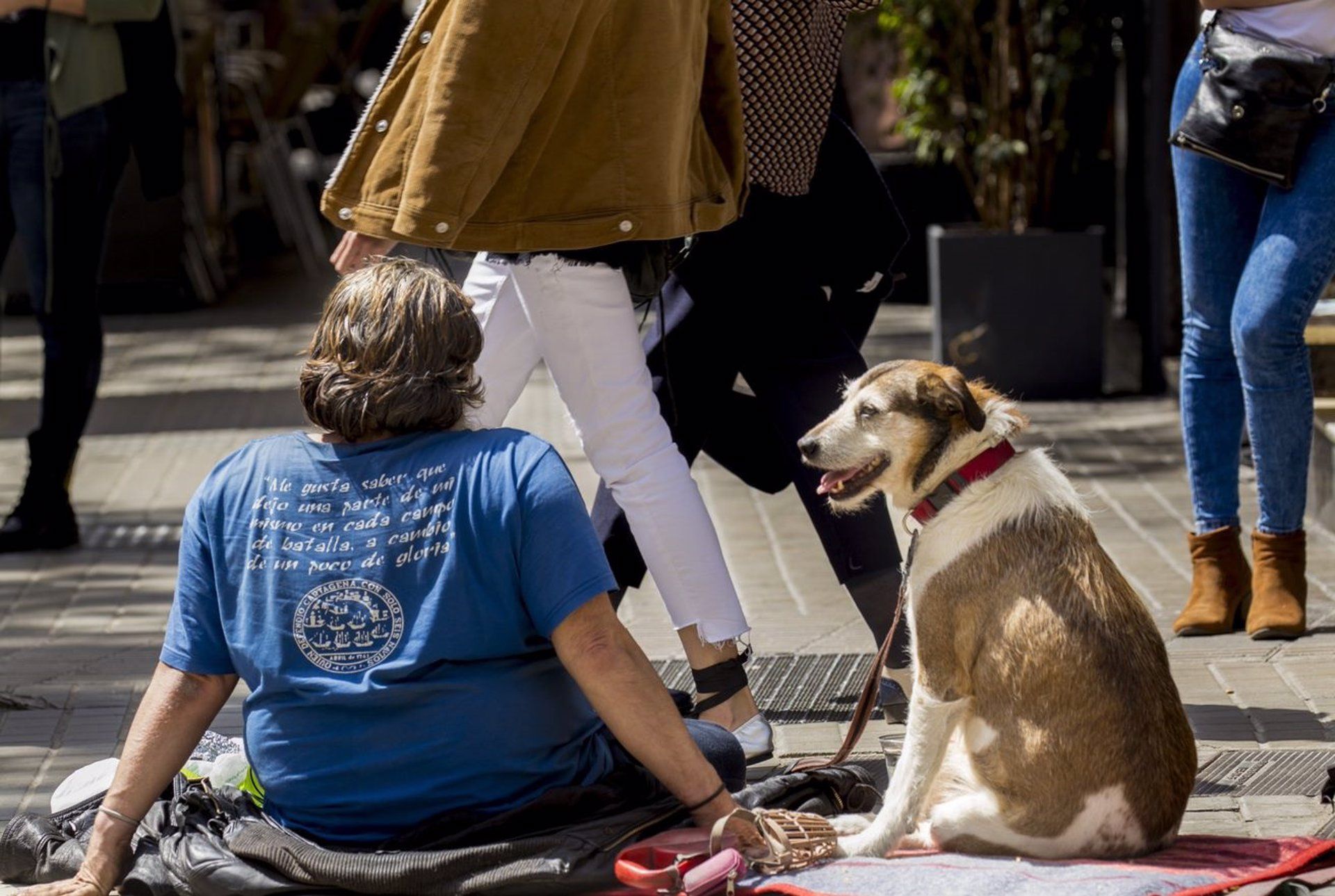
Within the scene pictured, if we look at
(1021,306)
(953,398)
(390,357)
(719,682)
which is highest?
(390,357)

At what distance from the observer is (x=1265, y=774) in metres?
3.94

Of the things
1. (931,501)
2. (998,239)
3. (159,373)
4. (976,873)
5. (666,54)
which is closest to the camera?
(976,873)

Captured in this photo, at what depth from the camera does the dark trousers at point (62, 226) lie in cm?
632

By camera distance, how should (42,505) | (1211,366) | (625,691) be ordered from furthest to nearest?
(42,505) < (1211,366) < (625,691)

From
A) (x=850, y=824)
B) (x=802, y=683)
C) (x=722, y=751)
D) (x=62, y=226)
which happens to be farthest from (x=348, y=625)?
(x=62, y=226)

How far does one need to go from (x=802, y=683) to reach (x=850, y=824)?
52.9 inches

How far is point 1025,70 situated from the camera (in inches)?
350

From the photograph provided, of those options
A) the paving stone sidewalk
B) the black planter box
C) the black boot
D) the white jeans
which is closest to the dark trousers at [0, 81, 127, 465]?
the black boot

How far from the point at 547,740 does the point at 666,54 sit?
1471mm

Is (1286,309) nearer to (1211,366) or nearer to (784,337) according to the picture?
(1211,366)

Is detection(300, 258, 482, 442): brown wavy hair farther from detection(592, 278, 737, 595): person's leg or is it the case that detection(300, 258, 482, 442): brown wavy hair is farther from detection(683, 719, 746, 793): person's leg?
detection(592, 278, 737, 595): person's leg

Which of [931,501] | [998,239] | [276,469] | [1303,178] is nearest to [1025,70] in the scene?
[998,239]

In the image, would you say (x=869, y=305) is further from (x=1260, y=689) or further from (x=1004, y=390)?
(x=1004, y=390)

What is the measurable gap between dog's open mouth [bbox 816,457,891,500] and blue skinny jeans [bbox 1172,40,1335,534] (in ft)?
5.19
